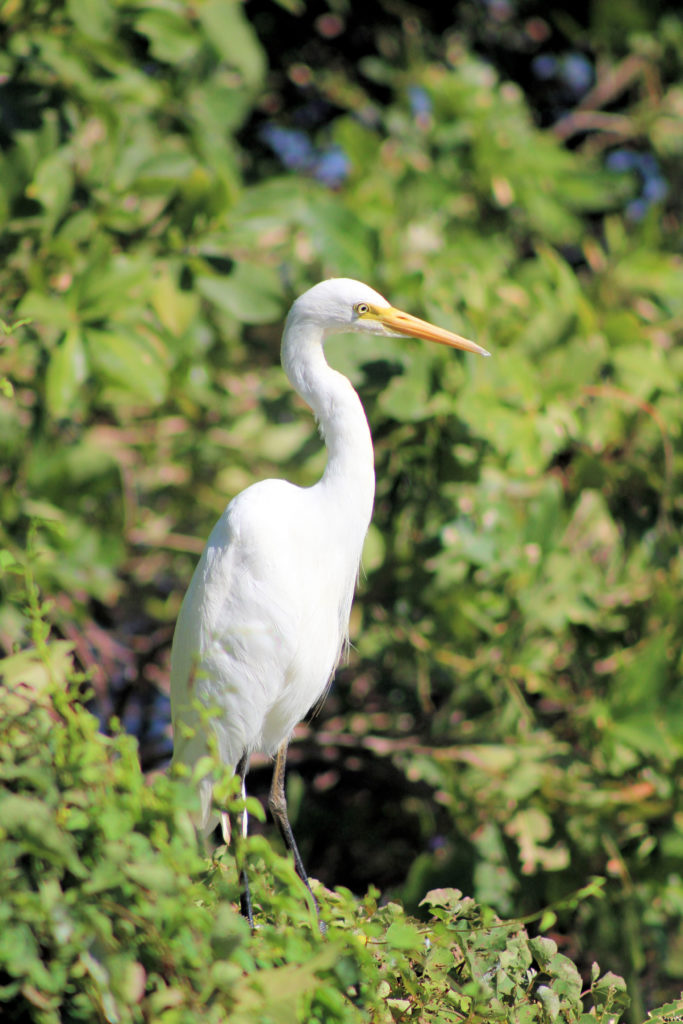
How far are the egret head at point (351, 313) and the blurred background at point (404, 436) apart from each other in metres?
0.44

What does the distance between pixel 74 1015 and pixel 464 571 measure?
4.99 feet

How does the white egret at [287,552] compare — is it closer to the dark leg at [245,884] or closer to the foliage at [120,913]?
the dark leg at [245,884]

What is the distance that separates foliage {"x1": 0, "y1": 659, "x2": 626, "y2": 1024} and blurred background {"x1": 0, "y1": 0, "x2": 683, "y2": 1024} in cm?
105

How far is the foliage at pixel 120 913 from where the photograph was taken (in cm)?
93

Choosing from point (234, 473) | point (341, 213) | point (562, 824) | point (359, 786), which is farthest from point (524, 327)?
point (359, 786)

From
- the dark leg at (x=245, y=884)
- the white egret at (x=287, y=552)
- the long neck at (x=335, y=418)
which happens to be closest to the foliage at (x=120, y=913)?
the dark leg at (x=245, y=884)

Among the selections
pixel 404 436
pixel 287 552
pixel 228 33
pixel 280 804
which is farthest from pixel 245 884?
pixel 228 33

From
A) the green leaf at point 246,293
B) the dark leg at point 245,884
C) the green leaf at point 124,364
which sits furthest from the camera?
the green leaf at point 246,293

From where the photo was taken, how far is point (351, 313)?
1.74m

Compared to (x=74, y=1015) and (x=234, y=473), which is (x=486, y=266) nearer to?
(x=234, y=473)

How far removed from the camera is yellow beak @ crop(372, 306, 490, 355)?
1.77 meters

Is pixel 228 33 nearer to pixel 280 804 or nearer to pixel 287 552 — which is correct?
pixel 287 552

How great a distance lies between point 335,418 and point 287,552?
23 cm

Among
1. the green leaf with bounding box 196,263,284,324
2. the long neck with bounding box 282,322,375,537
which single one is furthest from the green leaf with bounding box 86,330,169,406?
the long neck with bounding box 282,322,375,537
